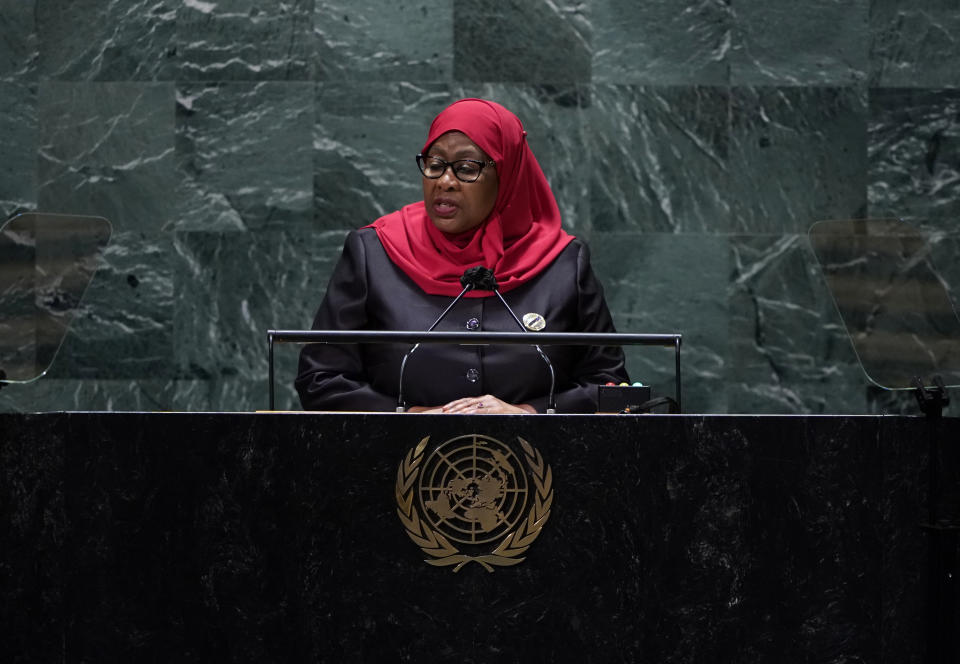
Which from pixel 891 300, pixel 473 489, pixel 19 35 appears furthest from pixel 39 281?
pixel 19 35

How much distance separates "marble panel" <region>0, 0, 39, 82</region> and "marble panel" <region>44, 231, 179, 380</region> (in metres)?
0.76

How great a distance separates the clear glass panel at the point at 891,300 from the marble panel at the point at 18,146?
3.17 m

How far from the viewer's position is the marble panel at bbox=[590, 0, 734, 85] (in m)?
4.71

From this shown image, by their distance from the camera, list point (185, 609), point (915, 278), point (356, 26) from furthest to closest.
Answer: point (356, 26) < point (915, 278) < point (185, 609)

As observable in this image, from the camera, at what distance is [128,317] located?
4.67 meters

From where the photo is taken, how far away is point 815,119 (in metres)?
4.73

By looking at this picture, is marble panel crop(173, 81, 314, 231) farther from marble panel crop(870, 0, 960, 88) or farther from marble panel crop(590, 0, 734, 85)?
marble panel crop(870, 0, 960, 88)

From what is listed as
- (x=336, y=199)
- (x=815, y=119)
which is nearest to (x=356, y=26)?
(x=336, y=199)

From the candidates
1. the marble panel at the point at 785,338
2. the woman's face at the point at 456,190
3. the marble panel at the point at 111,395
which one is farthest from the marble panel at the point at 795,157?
the marble panel at the point at 111,395

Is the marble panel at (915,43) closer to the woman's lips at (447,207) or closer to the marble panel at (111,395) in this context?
the woman's lips at (447,207)

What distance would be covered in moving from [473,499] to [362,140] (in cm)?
270

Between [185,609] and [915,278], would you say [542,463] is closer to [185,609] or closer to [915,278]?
[185,609]

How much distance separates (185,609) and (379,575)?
1.19 feet

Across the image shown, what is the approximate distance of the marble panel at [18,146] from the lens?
4.63 m
